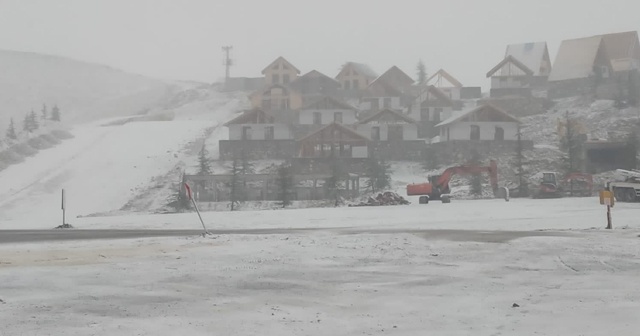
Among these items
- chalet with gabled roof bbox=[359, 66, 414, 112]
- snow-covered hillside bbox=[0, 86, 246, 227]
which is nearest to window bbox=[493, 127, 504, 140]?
chalet with gabled roof bbox=[359, 66, 414, 112]

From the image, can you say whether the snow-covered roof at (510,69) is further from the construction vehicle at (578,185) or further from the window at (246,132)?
the construction vehicle at (578,185)

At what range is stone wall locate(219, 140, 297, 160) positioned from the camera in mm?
72438

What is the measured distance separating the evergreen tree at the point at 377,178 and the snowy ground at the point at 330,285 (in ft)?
115

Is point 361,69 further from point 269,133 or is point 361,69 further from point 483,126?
point 483,126

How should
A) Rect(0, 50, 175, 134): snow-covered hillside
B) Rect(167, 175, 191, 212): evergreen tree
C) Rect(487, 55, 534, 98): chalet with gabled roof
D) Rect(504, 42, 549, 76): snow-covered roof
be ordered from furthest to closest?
Rect(0, 50, 175, 134): snow-covered hillside → Rect(504, 42, 549, 76): snow-covered roof → Rect(487, 55, 534, 98): chalet with gabled roof → Rect(167, 175, 191, 212): evergreen tree

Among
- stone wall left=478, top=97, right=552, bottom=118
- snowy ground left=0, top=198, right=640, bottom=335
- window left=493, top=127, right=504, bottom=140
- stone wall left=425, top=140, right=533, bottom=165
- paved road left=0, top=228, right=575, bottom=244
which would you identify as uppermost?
stone wall left=478, top=97, right=552, bottom=118

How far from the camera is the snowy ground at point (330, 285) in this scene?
10.3 metres

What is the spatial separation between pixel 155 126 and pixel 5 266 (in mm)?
95933

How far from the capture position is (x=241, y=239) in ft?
73.0

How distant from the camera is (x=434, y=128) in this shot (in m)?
82.6

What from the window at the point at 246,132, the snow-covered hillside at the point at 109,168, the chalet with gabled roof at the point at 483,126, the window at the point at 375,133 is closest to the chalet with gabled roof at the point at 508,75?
the chalet with gabled roof at the point at 483,126

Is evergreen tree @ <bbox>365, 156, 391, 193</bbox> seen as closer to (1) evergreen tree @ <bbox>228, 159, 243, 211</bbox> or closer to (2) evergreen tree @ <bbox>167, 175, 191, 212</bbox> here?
(1) evergreen tree @ <bbox>228, 159, 243, 211</bbox>

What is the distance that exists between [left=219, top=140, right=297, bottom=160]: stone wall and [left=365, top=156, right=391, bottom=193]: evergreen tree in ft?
43.0

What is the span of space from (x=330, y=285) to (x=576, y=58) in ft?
287
